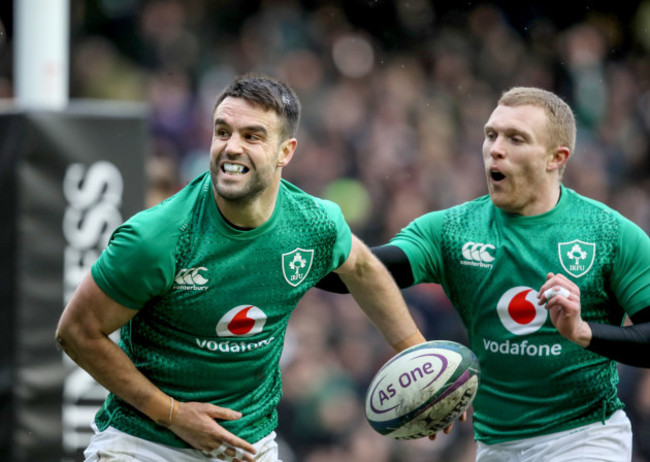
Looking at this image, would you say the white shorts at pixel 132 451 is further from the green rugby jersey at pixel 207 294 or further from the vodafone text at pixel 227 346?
the vodafone text at pixel 227 346

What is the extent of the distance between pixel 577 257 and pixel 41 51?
3268 millimetres

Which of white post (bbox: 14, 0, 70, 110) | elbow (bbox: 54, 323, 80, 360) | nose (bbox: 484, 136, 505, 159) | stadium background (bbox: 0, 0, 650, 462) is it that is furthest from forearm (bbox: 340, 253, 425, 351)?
stadium background (bbox: 0, 0, 650, 462)

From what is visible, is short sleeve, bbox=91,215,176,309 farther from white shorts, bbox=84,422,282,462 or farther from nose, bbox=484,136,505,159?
nose, bbox=484,136,505,159

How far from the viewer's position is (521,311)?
500 centimetres

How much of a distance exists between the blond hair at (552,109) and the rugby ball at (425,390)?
1.21 metres

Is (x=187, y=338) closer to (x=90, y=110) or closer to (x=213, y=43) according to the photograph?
(x=90, y=110)

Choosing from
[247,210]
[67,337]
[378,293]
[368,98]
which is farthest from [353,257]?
[368,98]

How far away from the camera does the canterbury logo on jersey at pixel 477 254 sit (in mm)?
5094

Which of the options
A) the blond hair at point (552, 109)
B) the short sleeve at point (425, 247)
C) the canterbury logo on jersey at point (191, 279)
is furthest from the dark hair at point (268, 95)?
the blond hair at point (552, 109)

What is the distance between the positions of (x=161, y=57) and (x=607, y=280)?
740 cm

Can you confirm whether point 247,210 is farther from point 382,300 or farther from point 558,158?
point 558,158

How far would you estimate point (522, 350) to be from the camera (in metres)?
4.99

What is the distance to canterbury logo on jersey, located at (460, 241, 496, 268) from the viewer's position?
5.09 m

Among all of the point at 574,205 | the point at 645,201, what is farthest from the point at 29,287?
the point at 645,201
